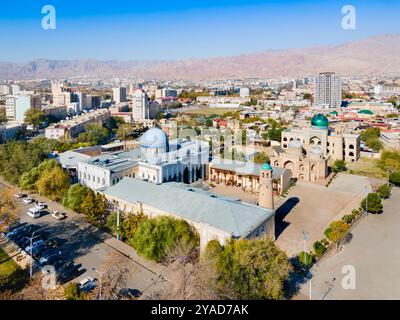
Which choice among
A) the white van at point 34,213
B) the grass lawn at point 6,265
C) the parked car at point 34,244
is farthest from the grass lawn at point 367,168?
the grass lawn at point 6,265

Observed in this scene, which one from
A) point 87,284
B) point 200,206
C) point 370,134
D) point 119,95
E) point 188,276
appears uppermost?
point 119,95

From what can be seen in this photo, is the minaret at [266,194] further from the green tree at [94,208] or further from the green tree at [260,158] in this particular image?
the green tree at [260,158]

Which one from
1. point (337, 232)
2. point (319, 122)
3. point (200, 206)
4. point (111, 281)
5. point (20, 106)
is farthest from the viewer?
point (20, 106)

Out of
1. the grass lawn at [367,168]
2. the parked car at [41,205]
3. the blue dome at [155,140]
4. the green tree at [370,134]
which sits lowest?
the parked car at [41,205]

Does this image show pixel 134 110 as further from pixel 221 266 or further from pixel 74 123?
pixel 221 266

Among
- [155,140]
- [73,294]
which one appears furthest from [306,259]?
[155,140]

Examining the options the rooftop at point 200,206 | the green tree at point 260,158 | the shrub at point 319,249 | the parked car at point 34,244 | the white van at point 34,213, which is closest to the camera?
the rooftop at point 200,206

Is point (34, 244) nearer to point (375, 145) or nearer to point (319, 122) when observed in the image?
point (319, 122)
